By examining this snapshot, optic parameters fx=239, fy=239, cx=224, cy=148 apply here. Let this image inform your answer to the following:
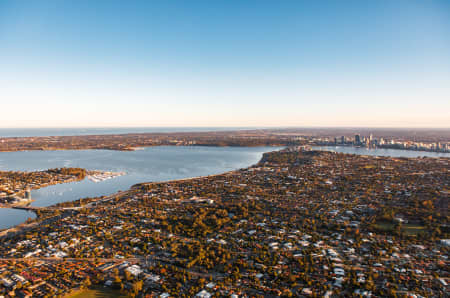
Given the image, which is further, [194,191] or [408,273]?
[194,191]

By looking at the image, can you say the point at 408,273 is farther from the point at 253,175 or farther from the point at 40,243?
the point at 253,175

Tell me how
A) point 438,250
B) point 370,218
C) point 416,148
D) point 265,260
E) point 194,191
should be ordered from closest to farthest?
point 265,260, point 438,250, point 370,218, point 194,191, point 416,148

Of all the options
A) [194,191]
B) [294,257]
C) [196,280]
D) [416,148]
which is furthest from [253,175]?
[416,148]

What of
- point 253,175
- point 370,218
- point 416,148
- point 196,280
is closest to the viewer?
point 196,280

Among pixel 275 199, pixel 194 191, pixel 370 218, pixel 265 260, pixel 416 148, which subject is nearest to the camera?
pixel 265 260

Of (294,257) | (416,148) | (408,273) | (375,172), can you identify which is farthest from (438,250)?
(416,148)

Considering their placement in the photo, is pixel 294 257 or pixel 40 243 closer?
pixel 294 257

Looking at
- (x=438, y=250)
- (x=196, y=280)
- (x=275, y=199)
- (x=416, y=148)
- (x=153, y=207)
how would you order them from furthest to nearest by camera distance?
(x=416, y=148) → (x=275, y=199) → (x=153, y=207) → (x=438, y=250) → (x=196, y=280)

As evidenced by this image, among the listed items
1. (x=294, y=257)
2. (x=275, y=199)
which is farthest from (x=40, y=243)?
(x=275, y=199)

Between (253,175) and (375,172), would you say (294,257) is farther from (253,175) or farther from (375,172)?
(375,172)
